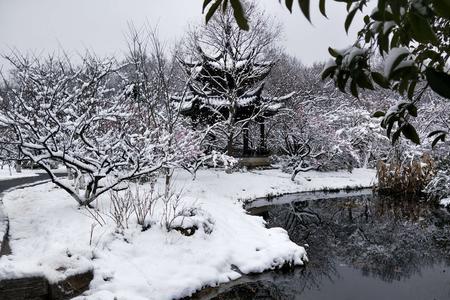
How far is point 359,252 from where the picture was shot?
29.0ft

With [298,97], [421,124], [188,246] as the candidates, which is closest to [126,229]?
[188,246]

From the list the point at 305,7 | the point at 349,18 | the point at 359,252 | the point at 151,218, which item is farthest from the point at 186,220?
the point at 305,7

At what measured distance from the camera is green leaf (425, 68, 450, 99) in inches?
32.0

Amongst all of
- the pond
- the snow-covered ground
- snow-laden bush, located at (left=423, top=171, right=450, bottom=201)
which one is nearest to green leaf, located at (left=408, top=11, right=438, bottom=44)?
the snow-covered ground

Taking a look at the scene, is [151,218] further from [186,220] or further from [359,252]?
[359,252]

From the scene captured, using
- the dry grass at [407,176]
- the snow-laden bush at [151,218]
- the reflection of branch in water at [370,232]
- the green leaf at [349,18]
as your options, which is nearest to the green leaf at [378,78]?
the green leaf at [349,18]

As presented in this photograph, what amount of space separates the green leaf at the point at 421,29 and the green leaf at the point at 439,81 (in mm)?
104

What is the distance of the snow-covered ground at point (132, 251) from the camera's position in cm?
541

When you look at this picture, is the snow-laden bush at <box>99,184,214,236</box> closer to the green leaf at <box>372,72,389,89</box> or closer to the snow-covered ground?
the snow-covered ground

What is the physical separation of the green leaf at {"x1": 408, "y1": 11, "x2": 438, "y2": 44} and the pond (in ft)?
19.3

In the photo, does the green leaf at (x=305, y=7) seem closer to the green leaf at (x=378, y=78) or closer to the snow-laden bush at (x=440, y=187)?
the green leaf at (x=378, y=78)

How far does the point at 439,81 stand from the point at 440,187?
1521 centimetres

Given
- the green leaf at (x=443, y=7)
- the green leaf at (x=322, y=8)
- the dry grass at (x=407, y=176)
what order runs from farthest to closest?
the dry grass at (x=407, y=176) < the green leaf at (x=322, y=8) < the green leaf at (x=443, y=7)

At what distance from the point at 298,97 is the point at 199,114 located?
7.58 meters
